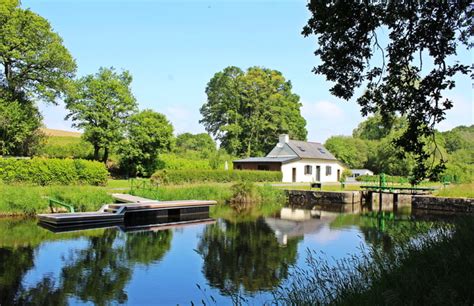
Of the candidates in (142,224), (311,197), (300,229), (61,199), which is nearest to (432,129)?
(300,229)

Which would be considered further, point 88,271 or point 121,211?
point 121,211

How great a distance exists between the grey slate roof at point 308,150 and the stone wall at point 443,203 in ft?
50.0

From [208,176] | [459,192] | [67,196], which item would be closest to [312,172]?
[208,176]

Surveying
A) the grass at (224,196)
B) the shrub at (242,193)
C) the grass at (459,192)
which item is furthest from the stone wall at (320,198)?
the grass at (459,192)

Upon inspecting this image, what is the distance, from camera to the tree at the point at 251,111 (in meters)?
48.1

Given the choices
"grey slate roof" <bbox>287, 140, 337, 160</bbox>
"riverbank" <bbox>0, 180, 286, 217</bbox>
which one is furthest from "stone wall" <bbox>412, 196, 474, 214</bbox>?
"grey slate roof" <bbox>287, 140, 337, 160</bbox>

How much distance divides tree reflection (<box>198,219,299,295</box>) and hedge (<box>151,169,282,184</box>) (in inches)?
434

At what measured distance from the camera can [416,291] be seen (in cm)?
348

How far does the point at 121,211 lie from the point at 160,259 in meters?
6.37

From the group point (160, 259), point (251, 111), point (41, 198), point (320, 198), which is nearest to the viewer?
point (160, 259)

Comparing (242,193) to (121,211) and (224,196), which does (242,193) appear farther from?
(121,211)

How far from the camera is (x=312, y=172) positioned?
39.3 m

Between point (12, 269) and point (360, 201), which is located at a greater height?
point (360, 201)

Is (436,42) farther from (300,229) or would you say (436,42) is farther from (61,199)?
(61,199)
